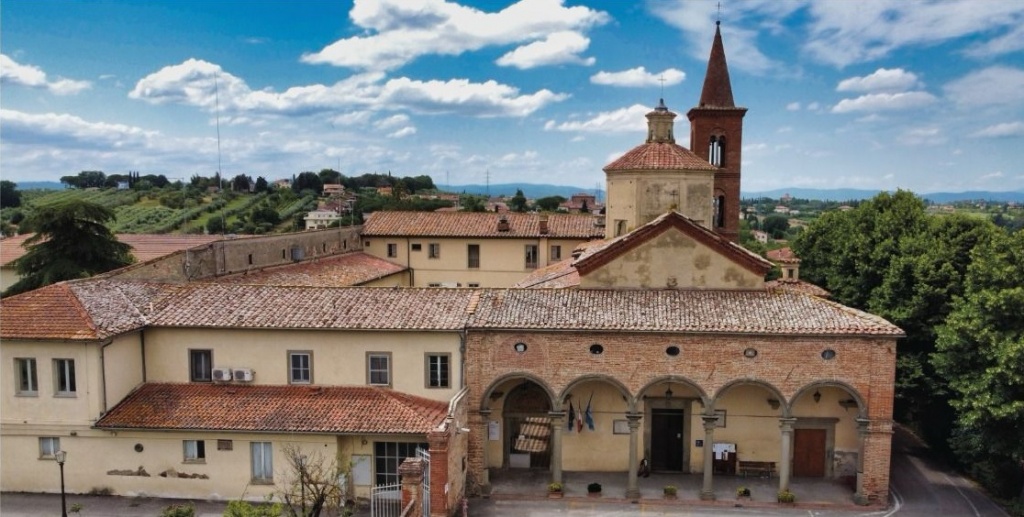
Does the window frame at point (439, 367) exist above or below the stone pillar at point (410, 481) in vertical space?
above

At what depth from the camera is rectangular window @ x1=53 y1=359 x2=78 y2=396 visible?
2148 centimetres

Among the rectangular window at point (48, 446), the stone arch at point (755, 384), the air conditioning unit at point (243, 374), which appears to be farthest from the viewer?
the air conditioning unit at point (243, 374)

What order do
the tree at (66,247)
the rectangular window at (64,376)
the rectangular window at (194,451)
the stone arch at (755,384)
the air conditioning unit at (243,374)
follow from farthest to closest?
the tree at (66,247) < the air conditioning unit at (243,374) < the stone arch at (755,384) < the rectangular window at (194,451) < the rectangular window at (64,376)

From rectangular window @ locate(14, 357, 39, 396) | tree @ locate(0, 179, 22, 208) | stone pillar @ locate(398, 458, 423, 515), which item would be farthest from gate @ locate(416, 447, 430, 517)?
tree @ locate(0, 179, 22, 208)

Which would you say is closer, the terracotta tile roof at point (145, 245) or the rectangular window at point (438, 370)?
the rectangular window at point (438, 370)

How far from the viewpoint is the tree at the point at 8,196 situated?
315ft

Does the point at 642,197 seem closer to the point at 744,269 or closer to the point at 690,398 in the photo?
the point at 744,269

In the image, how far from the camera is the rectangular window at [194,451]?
22016 millimetres

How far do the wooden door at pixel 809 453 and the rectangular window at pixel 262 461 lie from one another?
18.7 m

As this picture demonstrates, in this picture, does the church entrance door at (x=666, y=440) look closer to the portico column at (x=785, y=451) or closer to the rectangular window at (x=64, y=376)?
the portico column at (x=785, y=451)

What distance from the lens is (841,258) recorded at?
33531 mm

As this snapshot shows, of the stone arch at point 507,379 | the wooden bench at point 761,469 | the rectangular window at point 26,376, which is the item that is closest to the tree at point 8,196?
the rectangular window at point 26,376

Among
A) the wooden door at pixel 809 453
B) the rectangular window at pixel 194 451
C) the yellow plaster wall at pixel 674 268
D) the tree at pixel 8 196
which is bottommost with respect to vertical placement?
the wooden door at pixel 809 453

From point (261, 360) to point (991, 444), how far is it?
24.8 meters
